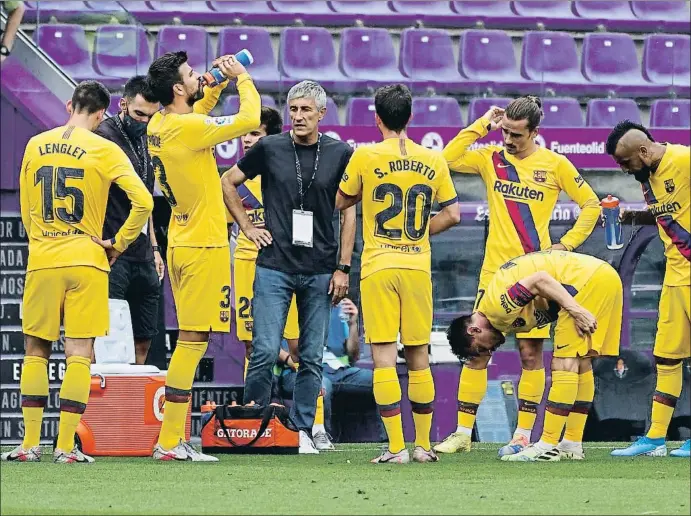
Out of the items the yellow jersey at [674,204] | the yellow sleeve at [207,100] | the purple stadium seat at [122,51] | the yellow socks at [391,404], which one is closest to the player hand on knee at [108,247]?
the yellow sleeve at [207,100]

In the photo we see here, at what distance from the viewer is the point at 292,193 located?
7.92 metres

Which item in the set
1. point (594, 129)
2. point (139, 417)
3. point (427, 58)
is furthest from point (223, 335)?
point (427, 58)

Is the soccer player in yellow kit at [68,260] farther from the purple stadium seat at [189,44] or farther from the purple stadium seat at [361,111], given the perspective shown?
A: the purple stadium seat at [361,111]

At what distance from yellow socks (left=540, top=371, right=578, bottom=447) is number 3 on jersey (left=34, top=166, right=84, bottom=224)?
106 inches

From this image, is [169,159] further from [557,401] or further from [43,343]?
[557,401]

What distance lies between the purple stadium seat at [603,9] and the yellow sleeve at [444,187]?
9303mm

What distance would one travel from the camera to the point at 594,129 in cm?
1298

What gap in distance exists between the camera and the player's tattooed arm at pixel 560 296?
280 inches

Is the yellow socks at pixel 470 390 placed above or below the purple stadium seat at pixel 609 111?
below

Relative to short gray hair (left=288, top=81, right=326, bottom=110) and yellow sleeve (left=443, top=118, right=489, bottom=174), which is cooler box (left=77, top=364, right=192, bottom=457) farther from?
yellow sleeve (left=443, top=118, right=489, bottom=174)

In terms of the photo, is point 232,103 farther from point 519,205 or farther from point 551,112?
point 519,205

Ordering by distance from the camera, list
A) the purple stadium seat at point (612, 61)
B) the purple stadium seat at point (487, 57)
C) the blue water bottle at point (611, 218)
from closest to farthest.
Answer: the blue water bottle at point (611, 218), the purple stadium seat at point (487, 57), the purple stadium seat at point (612, 61)

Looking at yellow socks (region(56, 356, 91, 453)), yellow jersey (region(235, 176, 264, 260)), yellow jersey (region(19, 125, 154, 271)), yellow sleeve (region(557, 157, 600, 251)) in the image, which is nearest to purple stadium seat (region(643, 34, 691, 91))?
yellow sleeve (region(557, 157, 600, 251))

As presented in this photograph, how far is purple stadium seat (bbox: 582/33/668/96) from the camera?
15.7m
